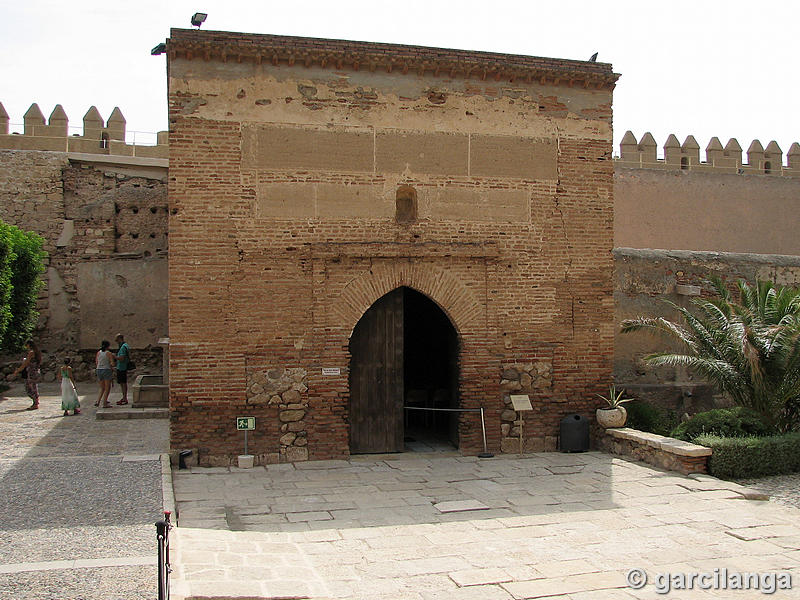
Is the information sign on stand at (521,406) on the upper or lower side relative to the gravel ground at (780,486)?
upper

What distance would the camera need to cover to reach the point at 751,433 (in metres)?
10.4

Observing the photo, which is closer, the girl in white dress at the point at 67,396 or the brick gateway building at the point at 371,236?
the brick gateway building at the point at 371,236

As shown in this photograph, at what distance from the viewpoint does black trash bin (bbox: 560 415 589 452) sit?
11.2m

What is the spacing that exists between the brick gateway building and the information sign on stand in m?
0.15

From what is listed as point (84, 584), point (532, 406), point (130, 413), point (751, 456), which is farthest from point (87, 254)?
point (751, 456)

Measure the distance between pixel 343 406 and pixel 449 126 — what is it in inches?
166

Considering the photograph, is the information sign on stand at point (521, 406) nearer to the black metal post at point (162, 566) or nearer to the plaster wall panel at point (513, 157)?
the plaster wall panel at point (513, 157)

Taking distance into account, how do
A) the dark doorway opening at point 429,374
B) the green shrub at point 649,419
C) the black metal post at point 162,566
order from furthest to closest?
the dark doorway opening at point 429,374 → the green shrub at point 649,419 → the black metal post at point 162,566

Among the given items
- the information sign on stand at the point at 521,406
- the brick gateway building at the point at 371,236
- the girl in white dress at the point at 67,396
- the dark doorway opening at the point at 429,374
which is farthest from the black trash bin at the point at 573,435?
the girl in white dress at the point at 67,396

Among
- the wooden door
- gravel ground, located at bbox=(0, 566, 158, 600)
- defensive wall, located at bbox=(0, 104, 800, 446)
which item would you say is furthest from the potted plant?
defensive wall, located at bbox=(0, 104, 800, 446)

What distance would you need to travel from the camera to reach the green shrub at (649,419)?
37.2 ft

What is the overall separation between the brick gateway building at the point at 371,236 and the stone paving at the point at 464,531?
1.03 m

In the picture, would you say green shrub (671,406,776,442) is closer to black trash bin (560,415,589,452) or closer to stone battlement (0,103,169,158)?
black trash bin (560,415,589,452)

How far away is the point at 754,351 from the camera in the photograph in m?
10.5
